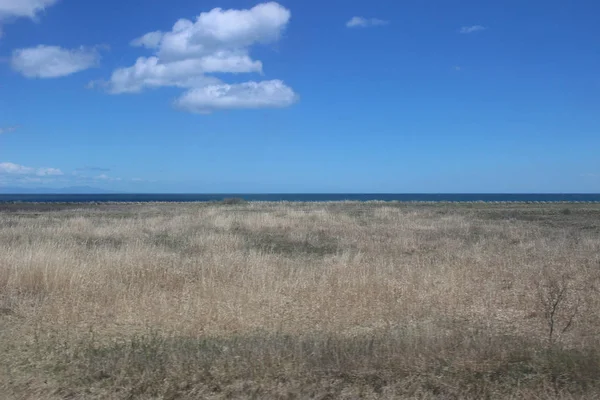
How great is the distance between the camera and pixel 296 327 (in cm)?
745

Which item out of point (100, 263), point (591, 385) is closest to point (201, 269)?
point (100, 263)

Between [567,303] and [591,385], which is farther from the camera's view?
[567,303]

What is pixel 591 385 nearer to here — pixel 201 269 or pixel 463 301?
pixel 463 301

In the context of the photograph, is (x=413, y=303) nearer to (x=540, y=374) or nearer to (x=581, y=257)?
(x=540, y=374)

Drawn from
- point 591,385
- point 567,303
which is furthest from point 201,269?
point 591,385

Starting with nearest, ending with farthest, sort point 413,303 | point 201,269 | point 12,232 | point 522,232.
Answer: point 413,303 < point 201,269 < point 12,232 < point 522,232

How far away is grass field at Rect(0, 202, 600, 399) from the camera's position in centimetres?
529

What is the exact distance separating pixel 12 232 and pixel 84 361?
18542 mm

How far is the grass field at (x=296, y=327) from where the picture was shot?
529cm

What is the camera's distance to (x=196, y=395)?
5.11 meters

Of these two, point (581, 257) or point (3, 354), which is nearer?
point (3, 354)

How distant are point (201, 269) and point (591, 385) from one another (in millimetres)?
8346


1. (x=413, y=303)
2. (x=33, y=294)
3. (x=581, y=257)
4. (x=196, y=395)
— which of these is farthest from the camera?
(x=581, y=257)

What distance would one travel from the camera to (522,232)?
23.0 meters
